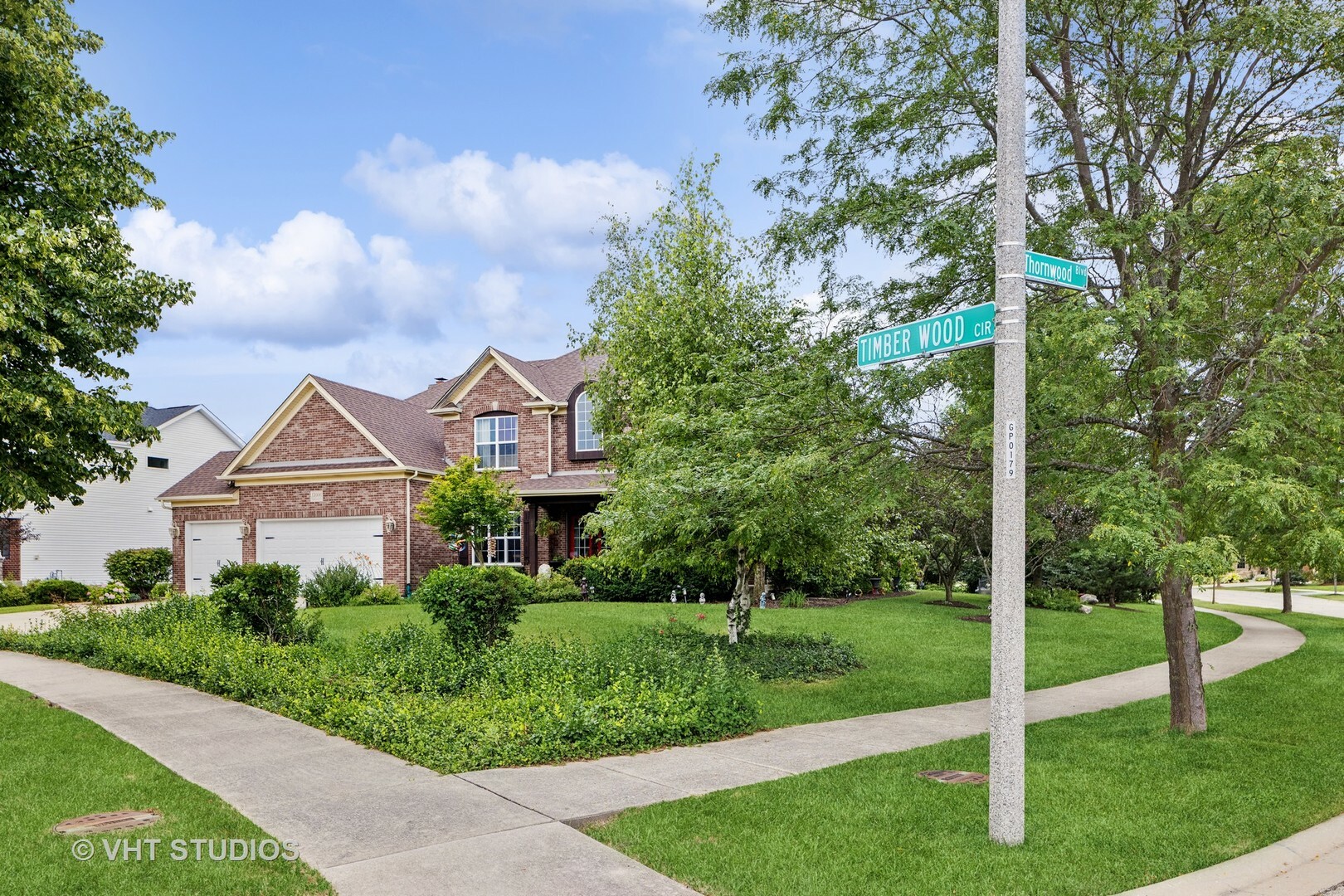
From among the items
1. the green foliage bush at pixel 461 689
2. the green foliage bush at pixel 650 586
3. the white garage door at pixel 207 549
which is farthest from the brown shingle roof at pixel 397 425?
the green foliage bush at pixel 461 689

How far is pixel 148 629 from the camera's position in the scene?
48.5ft

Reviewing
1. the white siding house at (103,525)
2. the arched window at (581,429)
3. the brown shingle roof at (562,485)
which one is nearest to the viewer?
the brown shingle roof at (562,485)

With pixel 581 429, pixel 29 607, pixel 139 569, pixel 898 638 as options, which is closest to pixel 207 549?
pixel 139 569

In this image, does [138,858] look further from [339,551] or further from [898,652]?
[339,551]

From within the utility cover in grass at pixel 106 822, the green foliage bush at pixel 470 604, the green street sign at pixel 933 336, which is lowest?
the utility cover in grass at pixel 106 822

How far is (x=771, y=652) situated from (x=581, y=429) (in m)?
15.4

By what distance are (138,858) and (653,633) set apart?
1004 centimetres

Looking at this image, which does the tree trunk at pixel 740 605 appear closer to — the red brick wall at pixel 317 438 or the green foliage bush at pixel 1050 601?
the green foliage bush at pixel 1050 601

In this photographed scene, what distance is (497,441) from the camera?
2900 centimetres

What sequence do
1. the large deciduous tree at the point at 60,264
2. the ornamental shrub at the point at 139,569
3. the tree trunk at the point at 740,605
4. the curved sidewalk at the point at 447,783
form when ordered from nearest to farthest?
the curved sidewalk at the point at 447,783 → the large deciduous tree at the point at 60,264 → the tree trunk at the point at 740,605 → the ornamental shrub at the point at 139,569

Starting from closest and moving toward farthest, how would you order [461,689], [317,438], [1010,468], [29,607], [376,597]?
[1010,468] → [461,689] → [376,597] → [29,607] → [317,438]

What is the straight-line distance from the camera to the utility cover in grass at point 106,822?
6078 mm

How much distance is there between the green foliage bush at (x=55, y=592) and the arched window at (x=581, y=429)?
15314mm

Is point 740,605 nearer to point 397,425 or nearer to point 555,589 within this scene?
point 555,589
